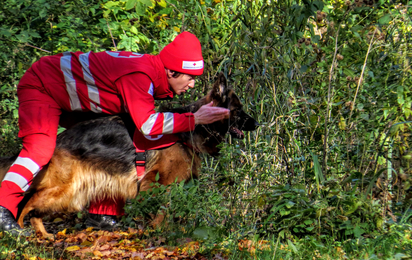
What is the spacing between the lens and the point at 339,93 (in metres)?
3.70

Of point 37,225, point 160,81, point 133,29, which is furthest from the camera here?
point 133,29

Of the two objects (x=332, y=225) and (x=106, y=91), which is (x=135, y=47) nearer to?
(x=106, y=91)

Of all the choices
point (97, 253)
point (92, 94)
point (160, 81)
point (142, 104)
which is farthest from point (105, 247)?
point (160, 81)

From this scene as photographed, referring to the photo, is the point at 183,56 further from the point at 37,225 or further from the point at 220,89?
the point at 37,225

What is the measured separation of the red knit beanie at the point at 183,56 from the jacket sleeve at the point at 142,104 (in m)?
0.31

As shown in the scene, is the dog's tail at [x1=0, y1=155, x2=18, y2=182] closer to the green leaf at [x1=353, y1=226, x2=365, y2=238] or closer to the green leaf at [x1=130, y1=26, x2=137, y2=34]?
the green leaf at [x1=130, y1=26, x2=137, y2=34]

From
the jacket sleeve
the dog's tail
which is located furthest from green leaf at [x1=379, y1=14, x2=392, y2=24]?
the dog's tail

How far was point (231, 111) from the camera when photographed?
4.32 metres

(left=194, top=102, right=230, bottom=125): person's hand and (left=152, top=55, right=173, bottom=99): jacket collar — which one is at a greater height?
(left=152, top=55, right=173, bottom=99): jacket collar

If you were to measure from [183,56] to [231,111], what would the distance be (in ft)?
2.92

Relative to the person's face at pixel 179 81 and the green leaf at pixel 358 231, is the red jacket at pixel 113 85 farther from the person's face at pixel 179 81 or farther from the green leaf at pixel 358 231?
the green leaf at pixel 358 231

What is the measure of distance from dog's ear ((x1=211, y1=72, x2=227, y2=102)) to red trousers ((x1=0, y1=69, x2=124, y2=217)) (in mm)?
1579

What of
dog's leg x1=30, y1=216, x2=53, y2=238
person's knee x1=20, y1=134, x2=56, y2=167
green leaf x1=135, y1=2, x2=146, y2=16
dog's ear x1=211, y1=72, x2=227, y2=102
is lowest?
dog's leg x1=30, y1=216, x2=53, y2=238

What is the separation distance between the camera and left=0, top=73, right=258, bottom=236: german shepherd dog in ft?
13.1
